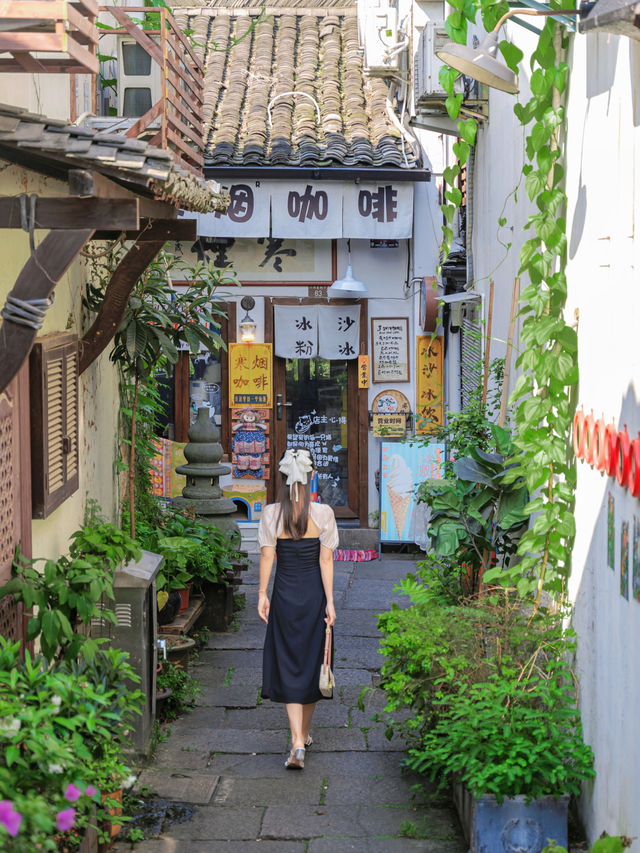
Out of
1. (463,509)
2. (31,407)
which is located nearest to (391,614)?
(463,509)

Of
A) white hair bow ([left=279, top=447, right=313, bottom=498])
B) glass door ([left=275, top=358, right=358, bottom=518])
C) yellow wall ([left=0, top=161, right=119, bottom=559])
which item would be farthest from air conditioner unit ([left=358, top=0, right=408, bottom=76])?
white hair bow ([left=279, top=447, right=313, bottom=498])

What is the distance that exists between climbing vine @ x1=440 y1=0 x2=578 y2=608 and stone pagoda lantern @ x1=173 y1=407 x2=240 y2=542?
5.05 meters

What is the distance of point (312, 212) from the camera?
1474cm

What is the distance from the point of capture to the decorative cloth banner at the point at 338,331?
49.8 feet

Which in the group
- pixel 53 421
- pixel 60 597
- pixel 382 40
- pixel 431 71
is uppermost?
pixel 382 40

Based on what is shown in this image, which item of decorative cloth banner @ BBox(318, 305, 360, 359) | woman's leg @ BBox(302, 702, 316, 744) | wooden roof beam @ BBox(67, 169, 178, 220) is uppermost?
wooden roof beam @ BBox(67, 169, 178, 220)

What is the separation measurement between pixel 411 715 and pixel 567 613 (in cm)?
196

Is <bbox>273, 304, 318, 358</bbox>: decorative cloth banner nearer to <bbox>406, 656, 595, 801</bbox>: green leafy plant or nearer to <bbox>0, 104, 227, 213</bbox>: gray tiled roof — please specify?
<bbox>406, 656, 595, 801</bbox>: green leafy plant

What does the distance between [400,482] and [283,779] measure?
8.19 metres

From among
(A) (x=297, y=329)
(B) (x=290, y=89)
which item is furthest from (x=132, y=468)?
(B) (x=290, y=89)

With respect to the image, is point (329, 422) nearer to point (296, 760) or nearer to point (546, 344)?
point (296, 760)

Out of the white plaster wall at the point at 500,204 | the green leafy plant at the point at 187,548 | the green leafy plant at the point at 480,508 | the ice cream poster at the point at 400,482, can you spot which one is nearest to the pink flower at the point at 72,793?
the green leafy plant at the point at 480,508

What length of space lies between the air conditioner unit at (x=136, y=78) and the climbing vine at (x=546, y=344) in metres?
3.42

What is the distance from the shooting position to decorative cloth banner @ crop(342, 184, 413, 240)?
1477 cm
